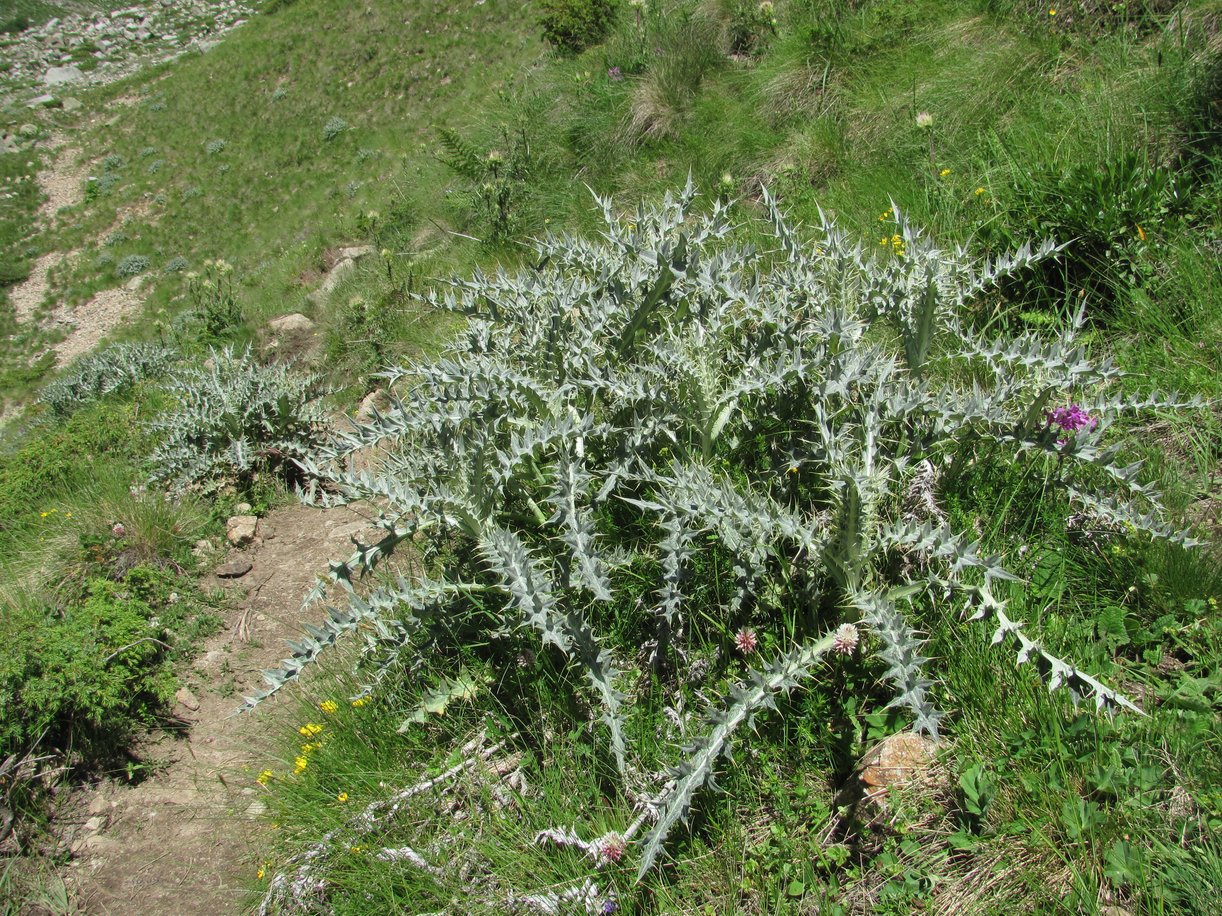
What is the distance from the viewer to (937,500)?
7.08 feet

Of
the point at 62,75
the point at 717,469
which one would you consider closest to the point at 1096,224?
the point at 717,469

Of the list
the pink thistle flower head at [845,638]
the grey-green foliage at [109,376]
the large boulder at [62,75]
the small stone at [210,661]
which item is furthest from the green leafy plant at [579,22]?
the large boulder at [62,75]

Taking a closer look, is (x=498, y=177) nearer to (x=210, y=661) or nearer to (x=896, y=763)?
(x=210, y=661)

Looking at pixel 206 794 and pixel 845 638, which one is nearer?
pixel 845 638

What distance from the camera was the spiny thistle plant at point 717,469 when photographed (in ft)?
5.99

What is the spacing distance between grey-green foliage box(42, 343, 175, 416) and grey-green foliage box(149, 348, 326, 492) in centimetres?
230

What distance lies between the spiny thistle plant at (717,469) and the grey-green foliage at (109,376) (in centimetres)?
528

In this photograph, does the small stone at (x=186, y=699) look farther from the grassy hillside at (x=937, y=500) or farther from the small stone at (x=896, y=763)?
the small stone at (x=896, y=763)

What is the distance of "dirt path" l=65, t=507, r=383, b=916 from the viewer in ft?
8.74

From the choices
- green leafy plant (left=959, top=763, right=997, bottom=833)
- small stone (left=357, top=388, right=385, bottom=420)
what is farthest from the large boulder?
green leafy plant (left=959, top=763, right=997, bottom=833)

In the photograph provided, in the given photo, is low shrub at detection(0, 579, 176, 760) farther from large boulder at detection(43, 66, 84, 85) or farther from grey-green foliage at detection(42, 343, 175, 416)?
large boulder at detection(43, 66, 84, 85)

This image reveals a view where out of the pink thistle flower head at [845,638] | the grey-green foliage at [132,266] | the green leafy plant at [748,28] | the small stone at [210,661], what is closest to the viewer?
the pink thistle flower head at [845,638]

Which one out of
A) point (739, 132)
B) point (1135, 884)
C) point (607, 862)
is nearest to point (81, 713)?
point (607, 862)

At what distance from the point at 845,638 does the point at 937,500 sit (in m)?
0.59
